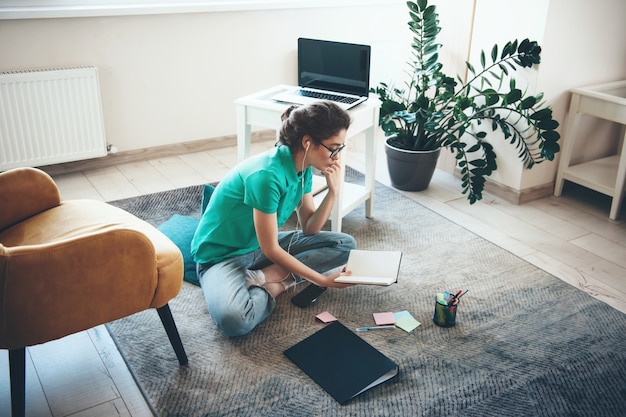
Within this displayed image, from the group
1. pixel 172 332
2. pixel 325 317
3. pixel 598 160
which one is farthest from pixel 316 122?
pixel 598 160

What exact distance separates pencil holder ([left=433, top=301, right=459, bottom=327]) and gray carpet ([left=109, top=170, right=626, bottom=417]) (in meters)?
0.03

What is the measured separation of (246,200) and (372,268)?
536 mm

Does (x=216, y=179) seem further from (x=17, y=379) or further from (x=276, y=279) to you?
(x=17, y=379)

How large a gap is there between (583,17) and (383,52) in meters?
1.60

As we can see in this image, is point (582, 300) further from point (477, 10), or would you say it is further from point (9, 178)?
point (9, 178)

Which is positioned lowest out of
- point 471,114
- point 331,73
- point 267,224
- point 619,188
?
point 619,188

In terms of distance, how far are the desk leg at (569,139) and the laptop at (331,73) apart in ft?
3.95

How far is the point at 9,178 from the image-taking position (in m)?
1.96

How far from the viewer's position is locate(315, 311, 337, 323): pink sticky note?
221cm

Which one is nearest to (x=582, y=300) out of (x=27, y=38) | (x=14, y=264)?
(x=14, y=264)

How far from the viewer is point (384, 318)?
7.32 feet

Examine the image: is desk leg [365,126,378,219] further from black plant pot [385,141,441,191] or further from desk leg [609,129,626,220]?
desk leg [609,129,626,220]

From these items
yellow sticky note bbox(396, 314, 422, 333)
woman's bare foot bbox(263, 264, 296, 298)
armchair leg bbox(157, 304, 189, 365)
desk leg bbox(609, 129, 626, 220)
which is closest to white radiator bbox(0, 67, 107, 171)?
woman's bare foot bbox(263, 264, 296, 298)

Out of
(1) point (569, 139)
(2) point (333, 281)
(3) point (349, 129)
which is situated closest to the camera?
(2) point (333, 281)
